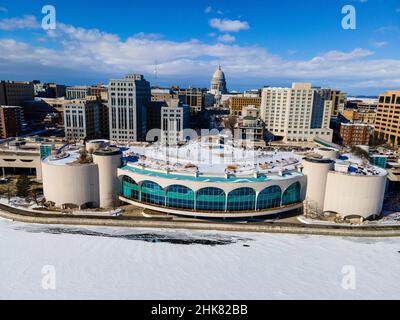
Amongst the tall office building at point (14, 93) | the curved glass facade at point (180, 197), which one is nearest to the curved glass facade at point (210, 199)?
the curved glass facade at point (180, 197)

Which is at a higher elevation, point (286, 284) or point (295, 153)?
point (295, 153)

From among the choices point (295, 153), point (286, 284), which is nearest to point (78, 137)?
point (295, 153)

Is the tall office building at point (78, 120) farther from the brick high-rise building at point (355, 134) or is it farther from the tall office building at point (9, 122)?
the brick high-rise building at point (355, 134)

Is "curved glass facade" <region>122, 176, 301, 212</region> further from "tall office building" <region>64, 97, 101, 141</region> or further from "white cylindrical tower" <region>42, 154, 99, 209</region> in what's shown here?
"tall office building" <region>64, 97, 101, 141</region>

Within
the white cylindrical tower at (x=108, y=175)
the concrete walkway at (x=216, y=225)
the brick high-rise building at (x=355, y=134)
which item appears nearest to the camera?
the concrete walkway at (x=216, y=225)

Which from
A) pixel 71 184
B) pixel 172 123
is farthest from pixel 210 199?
pixel 172 123

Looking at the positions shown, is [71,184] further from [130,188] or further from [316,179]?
[316,179]
